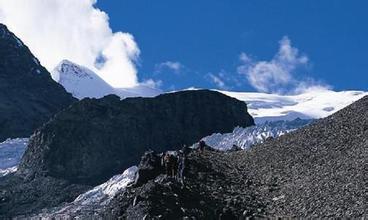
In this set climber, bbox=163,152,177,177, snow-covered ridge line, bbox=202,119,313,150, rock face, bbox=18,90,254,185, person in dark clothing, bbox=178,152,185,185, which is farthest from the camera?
rock face, bbox=18,90,254,185

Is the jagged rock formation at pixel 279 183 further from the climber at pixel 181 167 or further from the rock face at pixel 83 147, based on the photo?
the rock face at pixel 83 147

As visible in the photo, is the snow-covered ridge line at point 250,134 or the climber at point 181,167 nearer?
the climber at point 181,167

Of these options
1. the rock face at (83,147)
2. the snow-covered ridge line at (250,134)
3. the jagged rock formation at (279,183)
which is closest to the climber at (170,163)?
the jagged rock formation at (279,183)

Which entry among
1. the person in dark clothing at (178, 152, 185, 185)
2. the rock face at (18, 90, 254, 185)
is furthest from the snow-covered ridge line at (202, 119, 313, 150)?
the person in dark clothing at (178, 152, 185, 185)

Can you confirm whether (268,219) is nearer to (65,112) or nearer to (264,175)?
(264,175)

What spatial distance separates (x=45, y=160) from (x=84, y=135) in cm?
1299

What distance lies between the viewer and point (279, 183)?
3619cm

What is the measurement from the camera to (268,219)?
30250 millimetres

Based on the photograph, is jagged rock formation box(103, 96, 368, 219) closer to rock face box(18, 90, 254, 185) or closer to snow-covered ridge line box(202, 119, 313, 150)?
snow-covered ridge line box(202, 119, 313, 150)

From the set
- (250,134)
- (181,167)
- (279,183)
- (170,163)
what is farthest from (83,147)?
(279,183)

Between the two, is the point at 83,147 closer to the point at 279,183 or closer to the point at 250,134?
the point at 250,134

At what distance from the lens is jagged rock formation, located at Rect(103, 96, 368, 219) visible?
97.9ft

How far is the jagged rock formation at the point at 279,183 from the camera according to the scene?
97.9ft

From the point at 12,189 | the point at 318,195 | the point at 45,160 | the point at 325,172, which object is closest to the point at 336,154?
the point at 325,172
